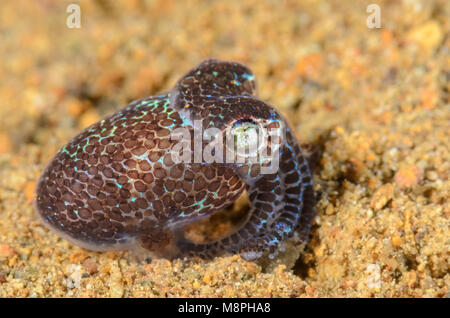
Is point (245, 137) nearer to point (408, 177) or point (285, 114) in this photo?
point (408, 177)

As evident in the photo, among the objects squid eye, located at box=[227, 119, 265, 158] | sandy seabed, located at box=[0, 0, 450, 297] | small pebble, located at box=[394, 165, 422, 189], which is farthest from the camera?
small pebble, located at box=[394, 165, 422, 189]

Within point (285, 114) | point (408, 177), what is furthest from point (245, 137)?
point (285, 114)

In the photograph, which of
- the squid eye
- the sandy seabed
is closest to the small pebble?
the sandy seabed

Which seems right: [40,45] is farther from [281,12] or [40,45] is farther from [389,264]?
[389,264]

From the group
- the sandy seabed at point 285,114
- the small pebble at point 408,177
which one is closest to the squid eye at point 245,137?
the sandy seabed at point 285,114

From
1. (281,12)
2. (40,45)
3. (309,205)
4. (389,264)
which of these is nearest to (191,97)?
(309,205)

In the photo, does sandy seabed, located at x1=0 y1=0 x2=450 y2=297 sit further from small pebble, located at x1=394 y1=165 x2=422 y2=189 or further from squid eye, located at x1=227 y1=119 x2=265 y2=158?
squid eye, located at x1=227 y1=119 x2=265 y2=158

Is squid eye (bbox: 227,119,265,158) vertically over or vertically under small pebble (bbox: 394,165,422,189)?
over
